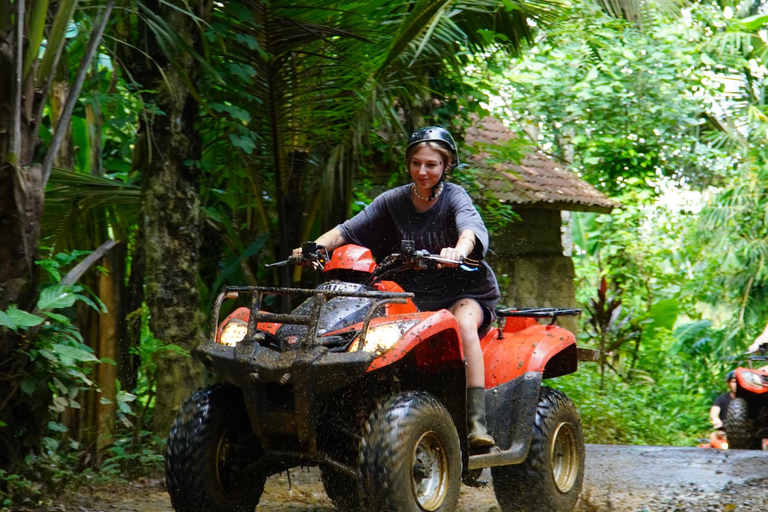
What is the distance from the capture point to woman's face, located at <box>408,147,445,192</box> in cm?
471

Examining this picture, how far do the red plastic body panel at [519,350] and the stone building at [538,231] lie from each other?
680 centimetres

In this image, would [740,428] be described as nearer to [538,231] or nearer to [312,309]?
[538,231]

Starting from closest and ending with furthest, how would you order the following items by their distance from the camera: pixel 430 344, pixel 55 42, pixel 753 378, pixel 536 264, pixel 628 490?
pixel 430 344 → pixel 55 42 → pixel 628 490 → pixel 753 378 → pixel 536 264

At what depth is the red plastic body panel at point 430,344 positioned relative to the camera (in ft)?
12.3

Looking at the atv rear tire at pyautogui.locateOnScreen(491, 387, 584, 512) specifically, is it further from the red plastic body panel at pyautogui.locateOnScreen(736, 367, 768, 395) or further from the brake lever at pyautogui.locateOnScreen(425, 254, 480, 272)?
the red plastic body panel at pyautogui.locateOnScreen(736, 367, 768, 395)

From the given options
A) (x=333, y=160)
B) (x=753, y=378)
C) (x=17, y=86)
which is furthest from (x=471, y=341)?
(x=753, y=378)

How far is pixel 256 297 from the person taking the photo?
158 inches

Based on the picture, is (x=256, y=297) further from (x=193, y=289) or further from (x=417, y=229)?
(x=193, y=289)

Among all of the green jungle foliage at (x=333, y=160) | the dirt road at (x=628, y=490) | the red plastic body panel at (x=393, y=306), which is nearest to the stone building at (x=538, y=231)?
the green jungle foliage at (x=333, y=160)

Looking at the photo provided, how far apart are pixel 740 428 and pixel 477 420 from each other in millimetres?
5925

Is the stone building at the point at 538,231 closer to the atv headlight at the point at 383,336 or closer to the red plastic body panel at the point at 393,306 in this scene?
the red plastic body panel at the point at 393,306

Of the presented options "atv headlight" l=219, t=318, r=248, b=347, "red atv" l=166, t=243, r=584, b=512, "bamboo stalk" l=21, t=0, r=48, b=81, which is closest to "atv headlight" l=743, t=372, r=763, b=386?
"red atv" l=166, t=243, r=584, b=512

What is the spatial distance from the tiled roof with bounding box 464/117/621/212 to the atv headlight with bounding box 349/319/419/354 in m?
6.64

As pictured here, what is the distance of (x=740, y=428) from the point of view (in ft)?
30.6
